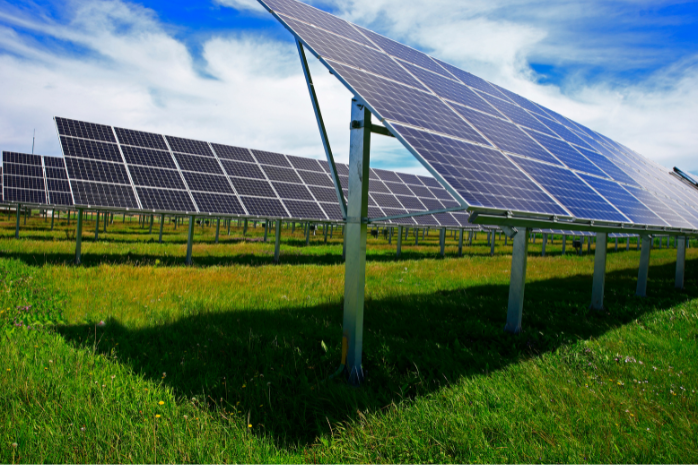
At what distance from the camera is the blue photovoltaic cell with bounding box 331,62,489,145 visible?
5055mm

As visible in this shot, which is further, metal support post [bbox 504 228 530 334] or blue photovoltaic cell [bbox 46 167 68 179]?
blue photovoltaic cell [bbox 46 167 68 179]

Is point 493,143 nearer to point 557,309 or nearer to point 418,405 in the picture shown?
point 418,405

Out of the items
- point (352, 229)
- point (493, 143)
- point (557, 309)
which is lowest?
point (557, 309)

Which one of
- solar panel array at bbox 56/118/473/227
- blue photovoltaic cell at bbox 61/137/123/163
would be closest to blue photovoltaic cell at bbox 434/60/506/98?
solar panel array at bbox 56/118/473/227

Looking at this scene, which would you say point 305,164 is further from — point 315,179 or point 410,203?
point 410,203

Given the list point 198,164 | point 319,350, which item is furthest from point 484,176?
point 198,164

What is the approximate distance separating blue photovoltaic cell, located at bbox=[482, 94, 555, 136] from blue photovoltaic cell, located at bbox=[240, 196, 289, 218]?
32.5 ft

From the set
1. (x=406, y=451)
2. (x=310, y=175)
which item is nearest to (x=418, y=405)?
(x=406, y=451)

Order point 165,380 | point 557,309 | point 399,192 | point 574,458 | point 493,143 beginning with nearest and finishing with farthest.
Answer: point 574,458
point 165,380
point 493,143
point 557,309
point 399,192

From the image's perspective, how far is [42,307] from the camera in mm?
7527

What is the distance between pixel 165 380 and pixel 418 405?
3029 millimetres

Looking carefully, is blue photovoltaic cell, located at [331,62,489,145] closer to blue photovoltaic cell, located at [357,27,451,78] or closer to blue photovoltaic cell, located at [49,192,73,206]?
blue photovoltaic cell, located at [357,27,451,78]

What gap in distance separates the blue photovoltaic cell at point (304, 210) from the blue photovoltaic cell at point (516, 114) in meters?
9.91

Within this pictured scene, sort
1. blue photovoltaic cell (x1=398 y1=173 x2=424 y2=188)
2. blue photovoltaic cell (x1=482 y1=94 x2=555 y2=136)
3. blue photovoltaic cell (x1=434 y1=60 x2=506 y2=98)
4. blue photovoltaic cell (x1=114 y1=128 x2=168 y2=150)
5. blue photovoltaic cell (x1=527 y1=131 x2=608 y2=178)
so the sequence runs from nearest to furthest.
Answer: blue photovoltaic cell (x1=527 y1=131 x2=608 y2=178) → blue photovoltaic cell (x1=482 y1=94 x2=555 y2=136) → blue photovoltaic cell (x1=434 y1=60 x2=506 y2=98) → blue photovoltaic cell (x1=114 y1=128 x2=168 y2=150) → blue photovoltaic cell (x1=398 y1=173 x2=424 y2=188)
